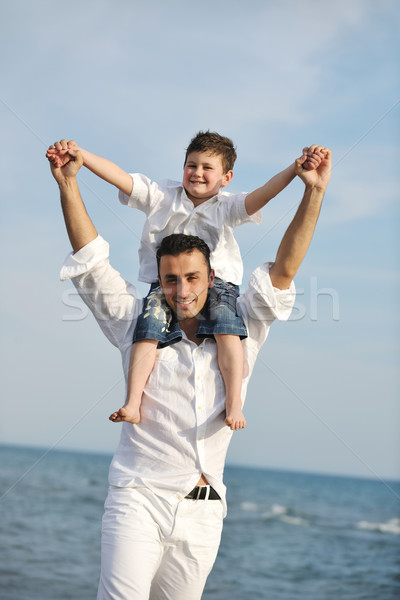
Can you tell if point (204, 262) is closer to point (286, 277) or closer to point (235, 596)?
point (286, 277)

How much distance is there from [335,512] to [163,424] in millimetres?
30563

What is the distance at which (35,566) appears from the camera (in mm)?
14078

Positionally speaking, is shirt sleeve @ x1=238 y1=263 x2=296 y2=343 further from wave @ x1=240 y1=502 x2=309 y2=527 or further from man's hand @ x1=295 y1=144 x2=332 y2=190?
wave @ x1=240 y1=502 x2=309 y2=527

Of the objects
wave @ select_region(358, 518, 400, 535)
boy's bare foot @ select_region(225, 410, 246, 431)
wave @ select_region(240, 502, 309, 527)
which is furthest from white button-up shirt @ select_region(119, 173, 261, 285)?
wave @ select_region(358, 518, 400, 535)

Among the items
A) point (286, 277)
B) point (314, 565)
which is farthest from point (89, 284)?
point (314, 565)

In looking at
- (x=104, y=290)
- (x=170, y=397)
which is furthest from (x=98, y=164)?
(x=170, y=397)

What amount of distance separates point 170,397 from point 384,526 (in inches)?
1037

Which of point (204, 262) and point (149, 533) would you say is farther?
point (204, 262)

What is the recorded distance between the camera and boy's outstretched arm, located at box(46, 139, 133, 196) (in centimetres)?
305

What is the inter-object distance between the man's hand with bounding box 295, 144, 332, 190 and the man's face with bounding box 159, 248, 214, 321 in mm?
600

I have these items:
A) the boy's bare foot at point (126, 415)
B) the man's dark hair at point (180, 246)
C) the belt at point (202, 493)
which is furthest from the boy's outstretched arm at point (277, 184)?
the belt at point (202, 493)

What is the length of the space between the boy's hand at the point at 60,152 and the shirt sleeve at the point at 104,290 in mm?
378

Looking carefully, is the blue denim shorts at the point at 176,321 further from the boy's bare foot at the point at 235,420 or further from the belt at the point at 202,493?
the belt at the point at 202,493

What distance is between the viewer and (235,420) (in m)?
3.03
